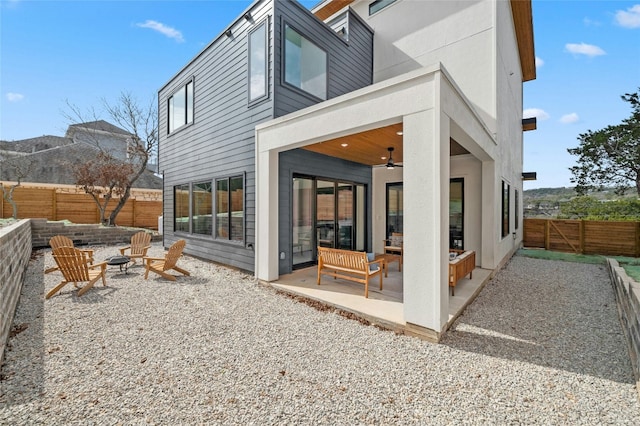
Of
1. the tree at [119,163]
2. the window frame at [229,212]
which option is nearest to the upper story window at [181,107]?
the window frame at [229,212]

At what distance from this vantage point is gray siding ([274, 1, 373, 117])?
20.5ft

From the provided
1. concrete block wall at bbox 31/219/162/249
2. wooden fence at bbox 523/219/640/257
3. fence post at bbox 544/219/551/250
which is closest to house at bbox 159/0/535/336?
fence post at bbox 544/219/551/250

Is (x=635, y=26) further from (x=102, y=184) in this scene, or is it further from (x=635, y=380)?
(x=102, y=184)

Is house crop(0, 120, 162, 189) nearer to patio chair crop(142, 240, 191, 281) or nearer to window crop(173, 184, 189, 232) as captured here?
window crop(173, 184, 189, 232)

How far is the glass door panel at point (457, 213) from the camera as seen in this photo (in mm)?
7887

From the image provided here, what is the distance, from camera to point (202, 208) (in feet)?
27.5

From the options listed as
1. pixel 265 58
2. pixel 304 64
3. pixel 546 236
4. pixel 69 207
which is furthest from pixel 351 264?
pixel 69 207

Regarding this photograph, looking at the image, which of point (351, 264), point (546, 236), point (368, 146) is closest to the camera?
point (351, 264)

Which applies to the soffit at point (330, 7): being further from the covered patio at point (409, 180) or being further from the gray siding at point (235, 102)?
the covered patio at point (409, 180)

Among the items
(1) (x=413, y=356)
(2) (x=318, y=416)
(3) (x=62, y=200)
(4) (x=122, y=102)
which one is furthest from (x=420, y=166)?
(4) (x=122, y=102)

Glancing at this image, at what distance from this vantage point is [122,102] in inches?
627

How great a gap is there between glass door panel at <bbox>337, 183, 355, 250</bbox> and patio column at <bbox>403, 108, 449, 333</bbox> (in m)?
4.45

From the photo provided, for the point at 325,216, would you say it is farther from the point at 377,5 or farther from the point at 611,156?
the point at 611,156

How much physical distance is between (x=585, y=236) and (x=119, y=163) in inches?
874
